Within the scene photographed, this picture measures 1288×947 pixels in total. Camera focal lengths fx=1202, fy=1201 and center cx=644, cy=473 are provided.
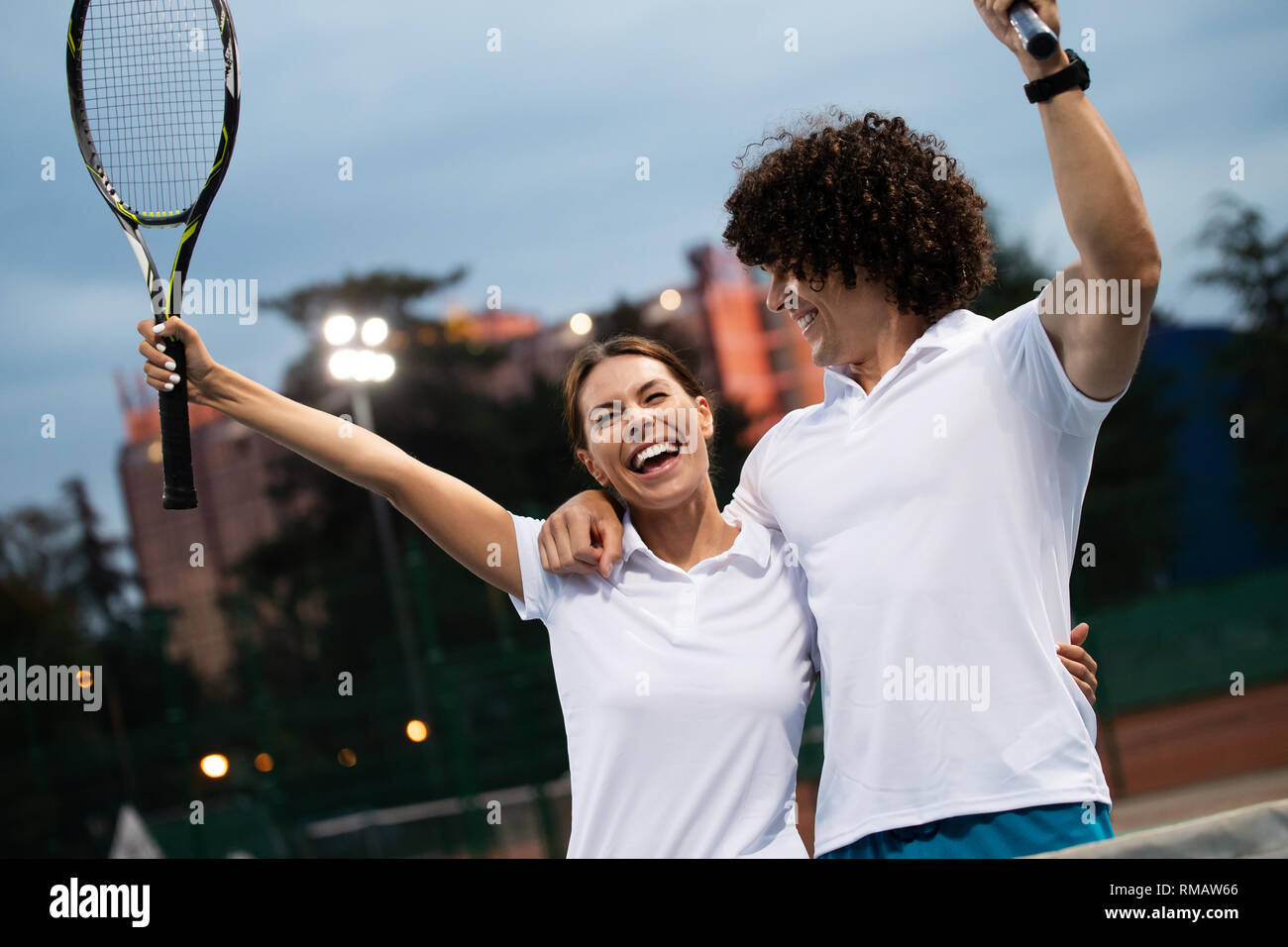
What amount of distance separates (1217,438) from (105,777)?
19726 mm

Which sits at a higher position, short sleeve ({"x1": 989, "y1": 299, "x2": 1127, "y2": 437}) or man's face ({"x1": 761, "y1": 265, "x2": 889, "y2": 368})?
man's face ({"x1": 761, "y1": 265, "x2": 889, "y2": 368})

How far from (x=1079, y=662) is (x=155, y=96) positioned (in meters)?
2.89

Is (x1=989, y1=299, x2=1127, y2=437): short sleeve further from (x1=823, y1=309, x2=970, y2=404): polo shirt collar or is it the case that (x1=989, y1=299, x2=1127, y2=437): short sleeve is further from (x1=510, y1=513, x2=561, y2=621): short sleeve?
(x1=510, y1=513, x2=561, y2=621): short sleeve

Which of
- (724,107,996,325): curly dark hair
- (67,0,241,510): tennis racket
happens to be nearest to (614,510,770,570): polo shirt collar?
(724,107,996,325): curly dark hair

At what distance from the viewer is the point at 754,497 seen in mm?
2785

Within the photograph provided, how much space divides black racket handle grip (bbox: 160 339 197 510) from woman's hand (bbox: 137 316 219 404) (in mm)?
11

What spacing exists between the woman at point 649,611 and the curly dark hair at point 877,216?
1.40 ft

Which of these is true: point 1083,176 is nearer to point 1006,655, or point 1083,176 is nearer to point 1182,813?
point 1006,655

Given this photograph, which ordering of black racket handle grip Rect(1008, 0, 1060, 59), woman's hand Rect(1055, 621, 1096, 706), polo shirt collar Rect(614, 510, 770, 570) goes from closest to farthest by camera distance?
black racket handle grip Rect(1008, 0, 1060, 59)
woman's hand Rect(1055, 621, 1096, 706)
polo shirt collar Rect(614, 510, 770, 570)

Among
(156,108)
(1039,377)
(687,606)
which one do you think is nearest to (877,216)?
(1039,377)

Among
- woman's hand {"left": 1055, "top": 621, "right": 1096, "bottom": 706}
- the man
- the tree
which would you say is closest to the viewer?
the man

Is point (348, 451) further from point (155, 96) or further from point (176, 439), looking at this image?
point (155, 96)

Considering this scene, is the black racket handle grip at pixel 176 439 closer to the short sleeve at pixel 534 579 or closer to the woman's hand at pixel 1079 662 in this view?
the short sleeve at pixel 534 579

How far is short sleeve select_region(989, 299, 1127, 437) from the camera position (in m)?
2.13
